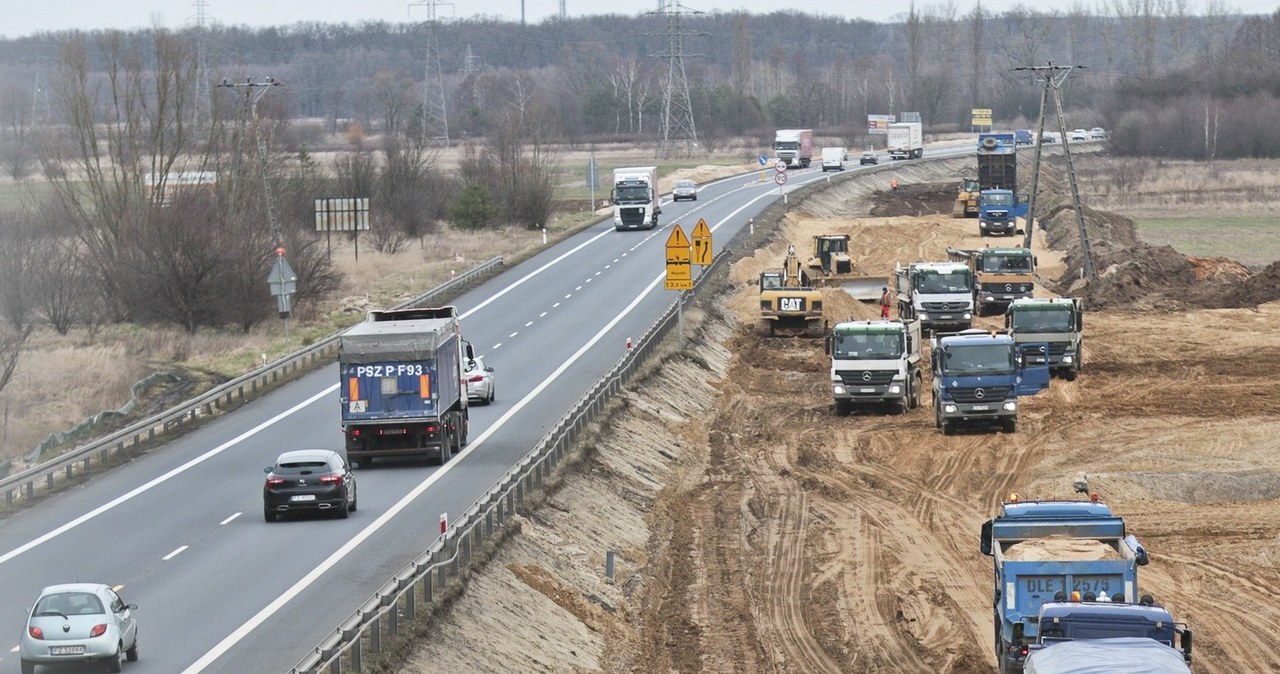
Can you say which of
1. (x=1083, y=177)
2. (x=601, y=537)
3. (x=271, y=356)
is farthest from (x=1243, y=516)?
(x=1083, y=177)

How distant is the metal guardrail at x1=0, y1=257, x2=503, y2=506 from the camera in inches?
1395

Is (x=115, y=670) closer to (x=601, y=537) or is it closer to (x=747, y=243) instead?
(x=601, y=537)

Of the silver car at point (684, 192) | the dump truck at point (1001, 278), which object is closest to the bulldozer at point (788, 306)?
the dump truck at point (1001, 278)

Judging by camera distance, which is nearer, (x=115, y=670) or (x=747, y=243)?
(x=115, y=670)

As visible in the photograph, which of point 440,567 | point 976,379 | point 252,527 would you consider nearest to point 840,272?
point 976,379

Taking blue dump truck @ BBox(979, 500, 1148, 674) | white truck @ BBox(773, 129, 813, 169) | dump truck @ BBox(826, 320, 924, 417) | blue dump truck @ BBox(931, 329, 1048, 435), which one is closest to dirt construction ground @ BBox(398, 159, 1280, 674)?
blue dump truck @ BBox(931, 329, 1048, 435)

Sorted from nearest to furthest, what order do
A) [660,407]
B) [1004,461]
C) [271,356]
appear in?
[1004,461] → [660,407] → [271,356]

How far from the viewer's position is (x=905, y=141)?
533ft

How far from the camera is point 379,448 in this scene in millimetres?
37781

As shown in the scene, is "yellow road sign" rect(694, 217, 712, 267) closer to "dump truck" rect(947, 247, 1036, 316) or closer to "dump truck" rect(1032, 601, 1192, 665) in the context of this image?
"dump truck" rect(947, 247, 1036, 316)

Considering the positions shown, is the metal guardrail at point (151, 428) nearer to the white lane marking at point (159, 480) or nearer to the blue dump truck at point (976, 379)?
the white lane marking at point (159, 480)

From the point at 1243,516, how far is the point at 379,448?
59.7 ft

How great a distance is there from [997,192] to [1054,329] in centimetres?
4567

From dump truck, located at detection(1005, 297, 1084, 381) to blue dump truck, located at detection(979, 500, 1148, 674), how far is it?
26.8m
